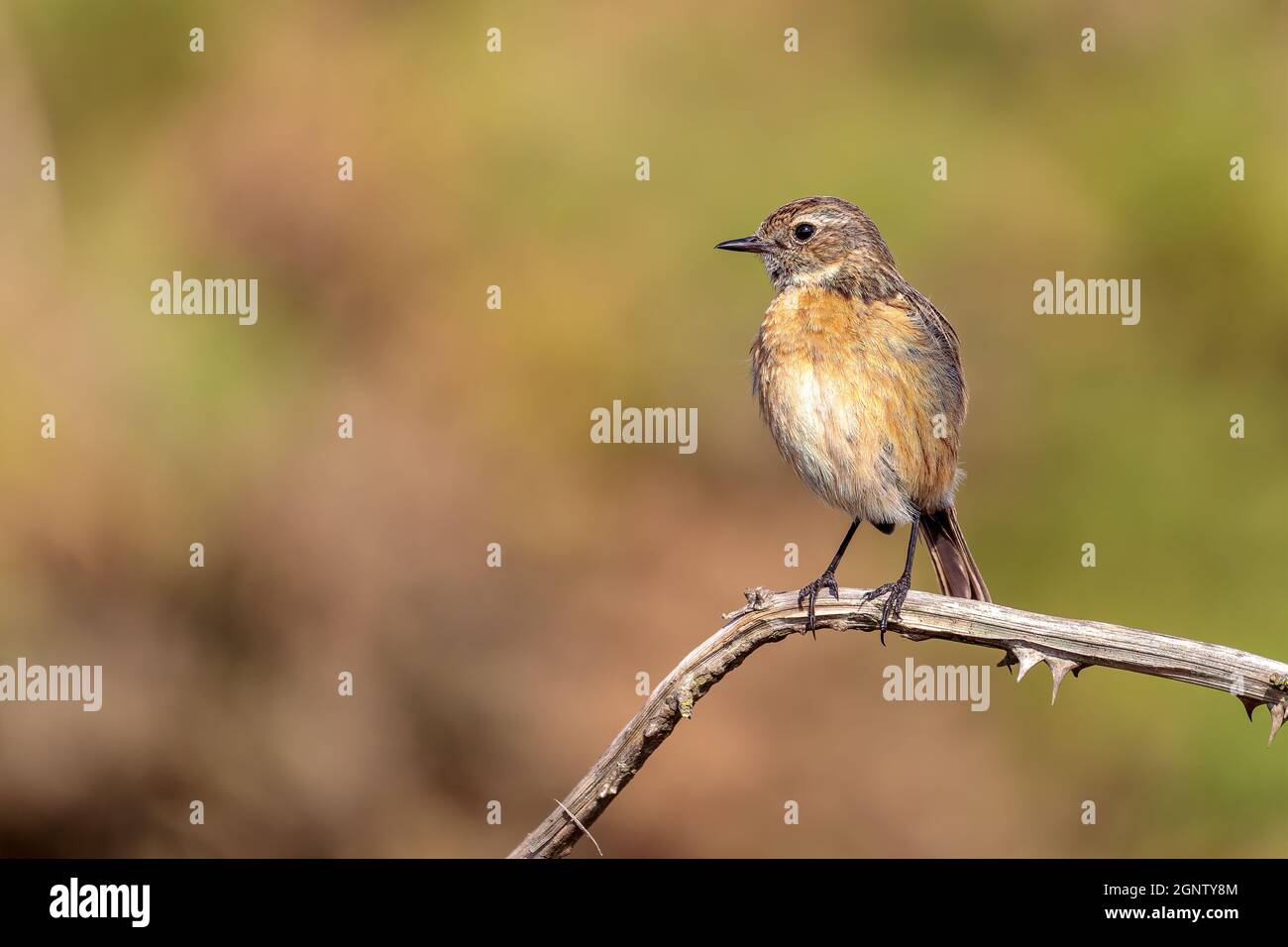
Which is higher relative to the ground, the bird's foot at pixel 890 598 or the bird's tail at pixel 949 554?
the bird's tail at pixel 949 554

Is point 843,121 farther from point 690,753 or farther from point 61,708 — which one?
point 61,708

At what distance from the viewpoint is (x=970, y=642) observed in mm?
4832

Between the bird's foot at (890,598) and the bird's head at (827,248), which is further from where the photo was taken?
the bird's head at (827,248)

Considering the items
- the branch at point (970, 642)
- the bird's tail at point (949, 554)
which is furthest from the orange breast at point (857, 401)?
the branch at point (970, 642)

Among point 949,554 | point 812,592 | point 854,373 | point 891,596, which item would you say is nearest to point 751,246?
point 854,373

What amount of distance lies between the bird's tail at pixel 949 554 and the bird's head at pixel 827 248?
121cm

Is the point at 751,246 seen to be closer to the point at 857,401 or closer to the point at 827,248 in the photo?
the point at 827,248

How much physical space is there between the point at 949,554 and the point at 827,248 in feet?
5.46

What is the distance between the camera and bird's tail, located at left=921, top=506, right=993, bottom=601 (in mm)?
6910

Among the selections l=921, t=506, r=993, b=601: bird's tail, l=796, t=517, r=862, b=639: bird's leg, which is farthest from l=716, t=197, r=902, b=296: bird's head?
l=796, t=517, r=862, b=639: bird's leg

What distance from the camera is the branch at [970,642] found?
4.18m

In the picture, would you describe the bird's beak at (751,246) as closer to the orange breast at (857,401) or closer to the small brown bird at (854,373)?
the small brown bird at (854,373)

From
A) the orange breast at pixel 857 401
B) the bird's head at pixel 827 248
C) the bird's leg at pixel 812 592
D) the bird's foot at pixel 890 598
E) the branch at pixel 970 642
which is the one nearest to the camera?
the branch at pixel 970 642

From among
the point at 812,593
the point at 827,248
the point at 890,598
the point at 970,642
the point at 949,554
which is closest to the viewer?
the point at 970,642
